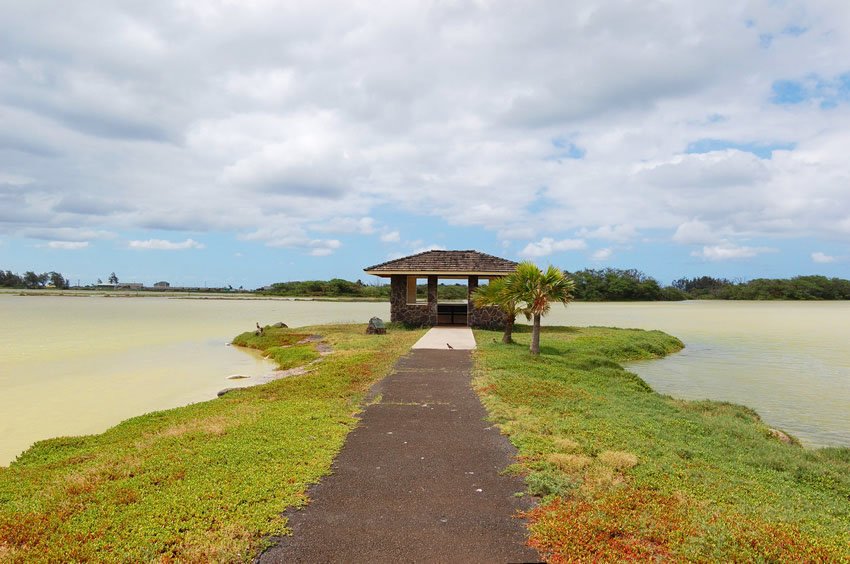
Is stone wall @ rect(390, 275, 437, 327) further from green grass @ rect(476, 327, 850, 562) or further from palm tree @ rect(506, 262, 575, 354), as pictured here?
green grass @ rect(476, 327, 850, 562)

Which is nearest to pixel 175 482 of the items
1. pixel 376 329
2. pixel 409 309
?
pixel 376 329

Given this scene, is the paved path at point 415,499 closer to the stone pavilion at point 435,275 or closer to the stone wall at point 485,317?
the stone pavilion at point 435,275

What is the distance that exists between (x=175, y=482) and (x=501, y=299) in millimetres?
12594

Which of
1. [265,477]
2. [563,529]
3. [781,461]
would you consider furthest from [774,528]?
[265,477]

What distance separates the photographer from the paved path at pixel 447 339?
1630 centimetres

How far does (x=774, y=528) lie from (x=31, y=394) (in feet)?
49.8

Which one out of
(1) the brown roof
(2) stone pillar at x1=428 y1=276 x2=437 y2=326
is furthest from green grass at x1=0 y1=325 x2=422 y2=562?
(2) stone pillar at x1=428 y1=276 x2=437 y2=326

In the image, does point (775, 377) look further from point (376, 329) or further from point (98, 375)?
point (98, 375)

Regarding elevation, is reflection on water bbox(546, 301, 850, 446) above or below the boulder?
below

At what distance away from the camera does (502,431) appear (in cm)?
722

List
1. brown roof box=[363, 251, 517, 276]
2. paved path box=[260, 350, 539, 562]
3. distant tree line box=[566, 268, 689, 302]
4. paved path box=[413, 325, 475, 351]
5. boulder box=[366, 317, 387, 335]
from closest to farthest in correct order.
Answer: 1. paved path box=[260, 350, 539, 562]
2. paved path box=[413, 325, 475, 351]
3. boulder box=[366, 317, 387, 335]
4. brown roof box=[363, 251, 517, 276]
5. distant tree line box=[566, 268, 689, 302]

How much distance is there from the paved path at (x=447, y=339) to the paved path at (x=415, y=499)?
8.06 m

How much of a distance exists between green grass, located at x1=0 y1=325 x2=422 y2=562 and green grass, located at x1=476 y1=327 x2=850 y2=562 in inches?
92.8

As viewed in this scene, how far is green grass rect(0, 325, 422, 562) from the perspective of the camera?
12.9 ft
